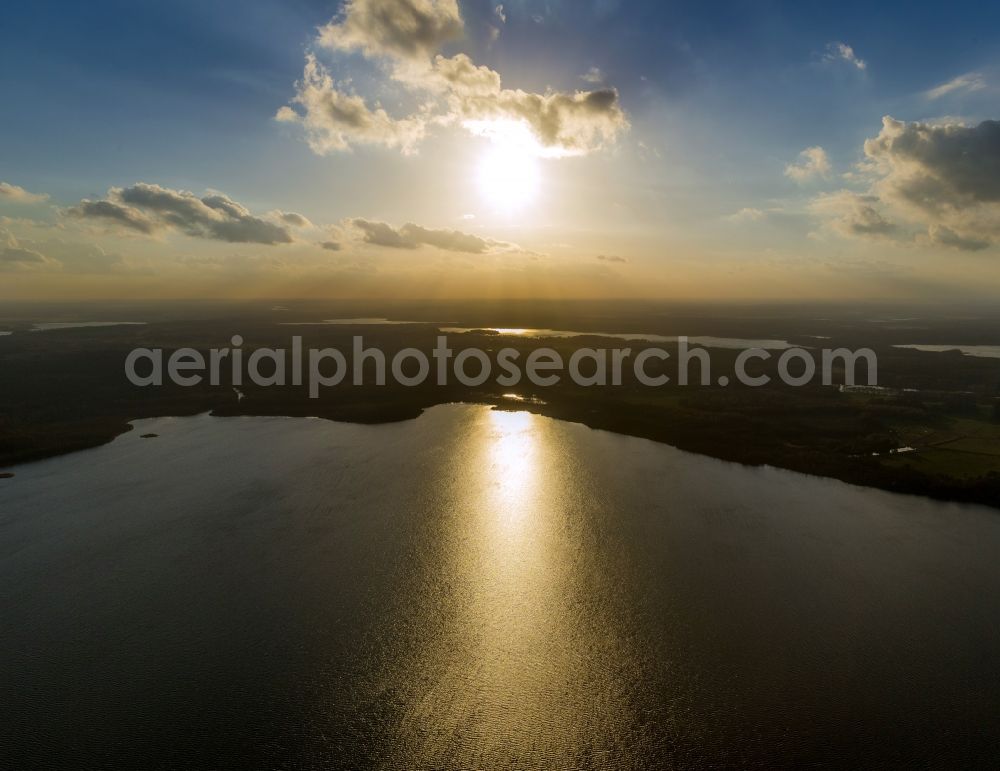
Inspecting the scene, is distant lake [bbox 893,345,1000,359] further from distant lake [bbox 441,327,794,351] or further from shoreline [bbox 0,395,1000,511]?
shoreline [bbox 0,395,1000,511]

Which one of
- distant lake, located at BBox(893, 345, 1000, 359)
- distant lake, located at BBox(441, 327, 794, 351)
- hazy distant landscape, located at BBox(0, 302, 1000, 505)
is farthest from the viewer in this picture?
distant lake, located at BBox(441, 327, 794, 351)

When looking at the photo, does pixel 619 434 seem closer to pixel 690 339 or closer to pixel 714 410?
pixel 714 410

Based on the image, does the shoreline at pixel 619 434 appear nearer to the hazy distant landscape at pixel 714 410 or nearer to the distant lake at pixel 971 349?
the hazy distant landscape at pixel 714 410

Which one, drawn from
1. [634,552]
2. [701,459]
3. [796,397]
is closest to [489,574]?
[634,552]

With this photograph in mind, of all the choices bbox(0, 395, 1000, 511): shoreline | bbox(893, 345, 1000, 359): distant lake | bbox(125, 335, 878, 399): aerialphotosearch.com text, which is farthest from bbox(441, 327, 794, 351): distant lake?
bbox(0, 395, 1000, 511): shoreline

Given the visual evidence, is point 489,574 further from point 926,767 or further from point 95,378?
point 95,378

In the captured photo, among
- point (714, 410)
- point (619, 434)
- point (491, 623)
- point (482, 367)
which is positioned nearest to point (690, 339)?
point (482, 367)
